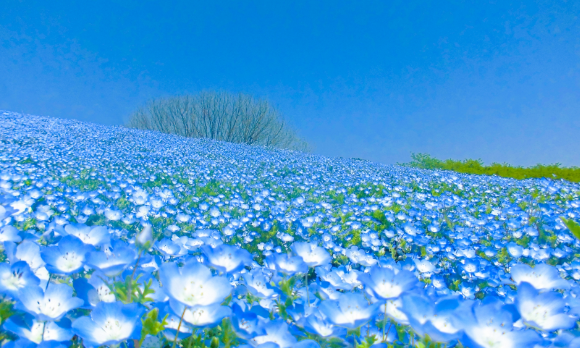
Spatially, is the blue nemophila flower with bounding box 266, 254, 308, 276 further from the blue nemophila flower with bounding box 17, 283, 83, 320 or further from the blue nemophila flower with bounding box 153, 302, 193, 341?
the blue nemophila flower with bounding box 17, 283, 83, 320

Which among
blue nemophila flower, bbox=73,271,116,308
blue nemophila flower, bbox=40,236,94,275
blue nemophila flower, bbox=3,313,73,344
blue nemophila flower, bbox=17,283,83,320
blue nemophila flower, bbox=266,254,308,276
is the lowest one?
blue nemophila flower, bbox=3,313,73,344

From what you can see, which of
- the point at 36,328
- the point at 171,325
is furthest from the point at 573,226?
the point at 36,328

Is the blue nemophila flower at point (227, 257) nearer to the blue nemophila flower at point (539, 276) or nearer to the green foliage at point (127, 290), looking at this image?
the green foliage at point (127, 290)

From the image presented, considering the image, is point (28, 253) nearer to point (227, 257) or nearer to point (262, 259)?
point (227, 257)

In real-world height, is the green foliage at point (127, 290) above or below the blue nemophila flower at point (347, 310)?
below

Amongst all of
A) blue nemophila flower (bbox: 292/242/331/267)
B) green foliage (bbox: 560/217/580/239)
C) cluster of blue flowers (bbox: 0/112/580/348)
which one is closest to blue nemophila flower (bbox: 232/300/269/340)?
cluster of blue flowers (bbox: 0/112/580/348)

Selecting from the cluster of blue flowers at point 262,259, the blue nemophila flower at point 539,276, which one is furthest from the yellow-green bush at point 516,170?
the blue nemophila flower at point 539,276

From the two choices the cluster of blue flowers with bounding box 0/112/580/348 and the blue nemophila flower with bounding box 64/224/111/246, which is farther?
the blue nemophila flower with bounding box 64/224/111/246
